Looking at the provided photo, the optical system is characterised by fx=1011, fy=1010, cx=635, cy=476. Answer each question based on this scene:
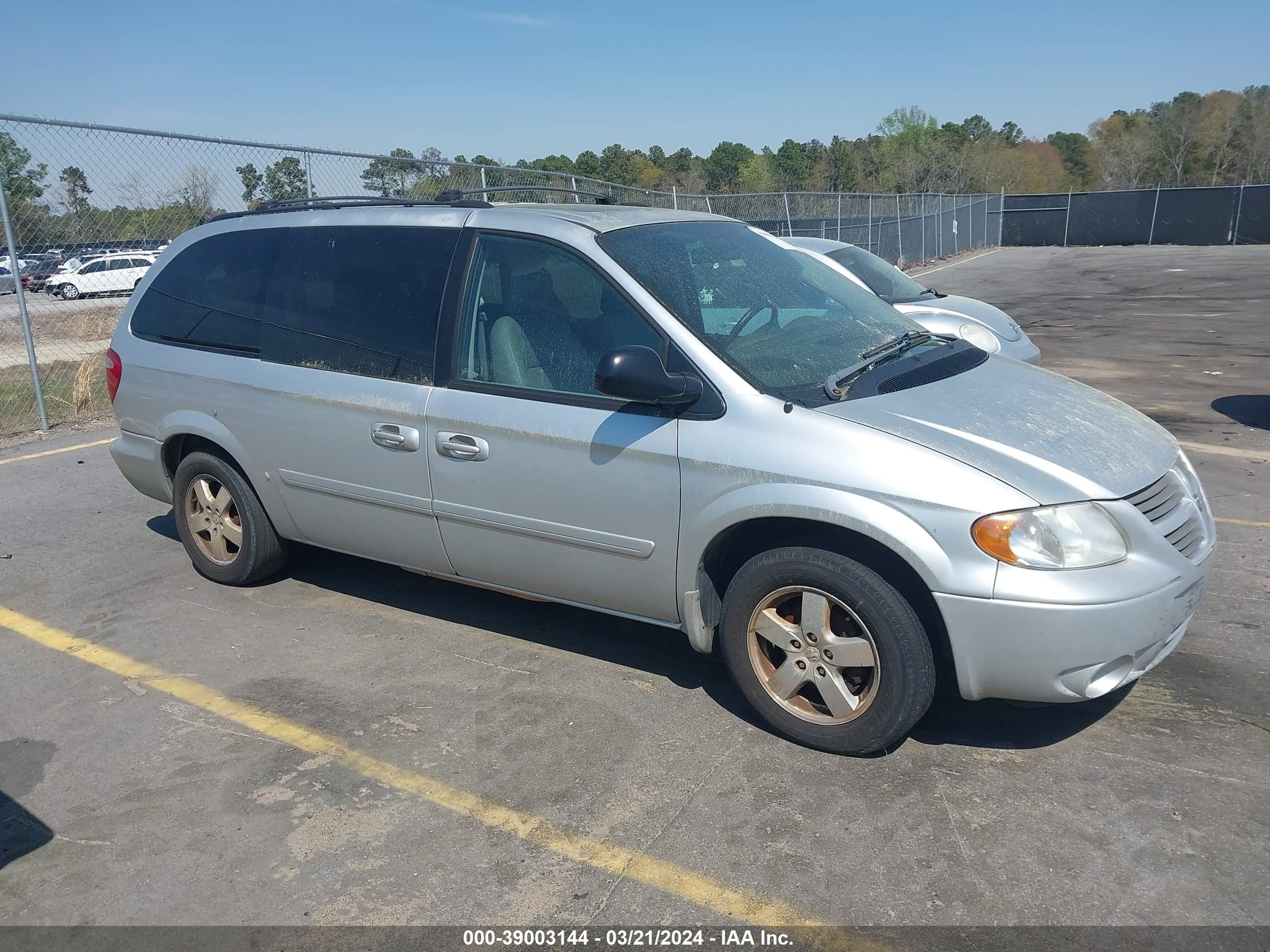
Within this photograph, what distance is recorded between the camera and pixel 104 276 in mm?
10414

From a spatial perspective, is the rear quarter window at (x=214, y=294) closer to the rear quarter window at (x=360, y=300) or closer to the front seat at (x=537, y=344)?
the rear quarter window at (x=360, y=300)

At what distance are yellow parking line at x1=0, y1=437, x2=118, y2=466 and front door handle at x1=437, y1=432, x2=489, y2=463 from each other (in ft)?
16.7

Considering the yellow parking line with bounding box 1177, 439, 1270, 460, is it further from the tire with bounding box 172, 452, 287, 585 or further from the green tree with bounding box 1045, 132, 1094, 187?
the green tree with bounding box 1045, 132, 1094, 187

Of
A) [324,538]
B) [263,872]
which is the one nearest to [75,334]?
[324,538]

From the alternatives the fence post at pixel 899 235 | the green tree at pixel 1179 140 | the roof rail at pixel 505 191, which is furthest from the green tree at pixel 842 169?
the roof rail at pixel 505 191

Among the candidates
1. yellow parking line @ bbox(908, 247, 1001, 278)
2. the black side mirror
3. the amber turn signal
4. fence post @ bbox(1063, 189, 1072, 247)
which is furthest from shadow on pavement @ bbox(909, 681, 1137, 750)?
fence post @ bbox(1063, 189, 1072, 247)

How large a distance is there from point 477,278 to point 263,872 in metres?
2.39

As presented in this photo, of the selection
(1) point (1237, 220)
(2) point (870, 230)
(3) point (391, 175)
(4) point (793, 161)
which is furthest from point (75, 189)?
(4) point (793, 161)

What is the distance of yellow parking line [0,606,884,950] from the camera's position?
9.25ft

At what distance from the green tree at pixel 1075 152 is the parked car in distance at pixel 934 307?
310 ft

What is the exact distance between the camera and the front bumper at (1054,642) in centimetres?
Answer: 314

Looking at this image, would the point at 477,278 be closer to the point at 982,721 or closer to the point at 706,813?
the point at 706,813

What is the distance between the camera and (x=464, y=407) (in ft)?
13.6

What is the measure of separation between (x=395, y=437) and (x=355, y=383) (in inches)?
14.3
